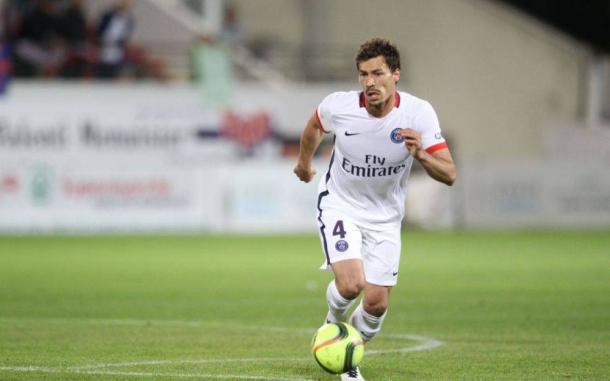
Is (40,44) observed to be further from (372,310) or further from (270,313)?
(372,310)

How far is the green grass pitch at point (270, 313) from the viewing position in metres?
9.43

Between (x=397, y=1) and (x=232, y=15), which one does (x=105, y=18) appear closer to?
(x=232, y=15)

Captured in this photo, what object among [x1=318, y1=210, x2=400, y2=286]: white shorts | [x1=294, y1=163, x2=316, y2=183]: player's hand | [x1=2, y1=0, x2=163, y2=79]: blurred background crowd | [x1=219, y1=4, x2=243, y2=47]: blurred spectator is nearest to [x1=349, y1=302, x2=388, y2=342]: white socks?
[x1=318, y1=210, x2=400, y2=286]: white shorts

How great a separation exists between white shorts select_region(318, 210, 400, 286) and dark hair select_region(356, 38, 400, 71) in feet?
3.94

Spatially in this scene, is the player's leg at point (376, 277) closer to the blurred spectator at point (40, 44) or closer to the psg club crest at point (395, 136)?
the psg club crest at point (395, 136)

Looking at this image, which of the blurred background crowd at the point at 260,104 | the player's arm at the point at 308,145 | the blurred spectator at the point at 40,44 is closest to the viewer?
the player's arm at the point at 308,145

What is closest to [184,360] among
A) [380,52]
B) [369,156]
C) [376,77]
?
[369,156]

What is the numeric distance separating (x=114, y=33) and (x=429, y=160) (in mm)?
23305

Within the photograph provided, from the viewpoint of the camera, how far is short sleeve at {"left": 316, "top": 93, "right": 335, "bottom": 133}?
9586mm

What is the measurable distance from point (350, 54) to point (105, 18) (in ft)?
26.9

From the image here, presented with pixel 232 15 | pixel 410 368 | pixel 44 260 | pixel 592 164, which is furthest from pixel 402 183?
pixel 232 15

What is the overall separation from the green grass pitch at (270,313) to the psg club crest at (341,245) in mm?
918

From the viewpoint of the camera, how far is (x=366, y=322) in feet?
30.8

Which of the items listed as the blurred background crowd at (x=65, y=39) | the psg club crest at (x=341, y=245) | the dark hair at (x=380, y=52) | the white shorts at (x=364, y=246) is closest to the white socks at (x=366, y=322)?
the white shorts at (x=364, y=246)
